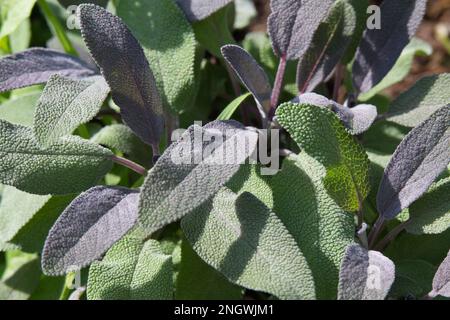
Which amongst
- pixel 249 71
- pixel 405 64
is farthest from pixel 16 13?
pixel 405 64

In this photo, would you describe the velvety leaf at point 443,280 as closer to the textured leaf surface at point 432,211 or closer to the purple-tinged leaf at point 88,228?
the textured leaf surface at point 432,211

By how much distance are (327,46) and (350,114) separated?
16cm

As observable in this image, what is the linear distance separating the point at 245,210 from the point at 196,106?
462mm

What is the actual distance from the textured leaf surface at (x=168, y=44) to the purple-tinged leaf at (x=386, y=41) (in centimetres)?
28

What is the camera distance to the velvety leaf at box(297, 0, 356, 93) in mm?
1002

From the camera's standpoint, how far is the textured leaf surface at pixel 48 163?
2.83ft

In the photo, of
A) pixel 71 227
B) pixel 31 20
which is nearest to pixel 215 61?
pixel 31 20

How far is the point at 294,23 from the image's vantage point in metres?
0.97

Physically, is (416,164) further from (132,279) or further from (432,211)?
(132,279)

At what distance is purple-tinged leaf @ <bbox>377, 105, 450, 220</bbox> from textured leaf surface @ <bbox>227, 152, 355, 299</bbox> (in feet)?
0.20

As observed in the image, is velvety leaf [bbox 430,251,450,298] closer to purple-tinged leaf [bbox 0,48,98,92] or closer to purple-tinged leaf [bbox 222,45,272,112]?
purple-tinged leaf [bbox 222,45,272,112]

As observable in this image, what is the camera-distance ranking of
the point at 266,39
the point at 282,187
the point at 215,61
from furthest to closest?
the point at 215,61
the point at 266,39
the point at 282,187
